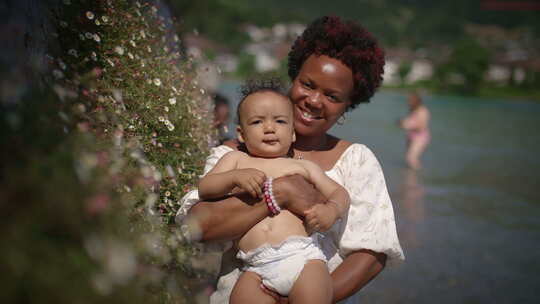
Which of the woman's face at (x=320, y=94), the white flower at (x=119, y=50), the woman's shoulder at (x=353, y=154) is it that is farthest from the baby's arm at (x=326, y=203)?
the white flower at (x=119, y=50)

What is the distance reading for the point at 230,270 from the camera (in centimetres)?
263

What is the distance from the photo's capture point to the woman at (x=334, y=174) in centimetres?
240

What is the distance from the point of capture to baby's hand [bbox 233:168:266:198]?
2.30m

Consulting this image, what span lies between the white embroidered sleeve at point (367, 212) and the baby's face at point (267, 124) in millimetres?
462

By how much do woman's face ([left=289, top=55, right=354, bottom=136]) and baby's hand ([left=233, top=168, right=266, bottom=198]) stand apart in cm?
66

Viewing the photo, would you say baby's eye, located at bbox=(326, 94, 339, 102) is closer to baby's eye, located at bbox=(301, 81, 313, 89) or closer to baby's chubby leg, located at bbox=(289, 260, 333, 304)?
baby's eye, located at bbox=(301, 81, 313, 89)

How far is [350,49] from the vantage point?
9.34 feet

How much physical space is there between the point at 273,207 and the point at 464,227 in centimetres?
556

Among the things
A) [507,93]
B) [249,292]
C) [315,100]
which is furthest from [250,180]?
[507,93]

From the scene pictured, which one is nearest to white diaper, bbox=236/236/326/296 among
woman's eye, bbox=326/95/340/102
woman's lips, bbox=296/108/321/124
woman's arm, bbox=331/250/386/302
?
woman's arm, bbox=331/250/386/302

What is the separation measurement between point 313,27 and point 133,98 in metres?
1.28

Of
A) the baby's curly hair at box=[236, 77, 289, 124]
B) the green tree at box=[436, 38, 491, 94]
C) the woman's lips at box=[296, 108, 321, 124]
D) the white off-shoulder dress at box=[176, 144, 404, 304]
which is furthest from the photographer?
the green tree at box=[436, 38, 491, 94]

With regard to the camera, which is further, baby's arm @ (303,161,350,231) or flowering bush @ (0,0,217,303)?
baby's arm @ (303,161,350,231)

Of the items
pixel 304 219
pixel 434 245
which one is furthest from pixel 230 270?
pixel 434 245
